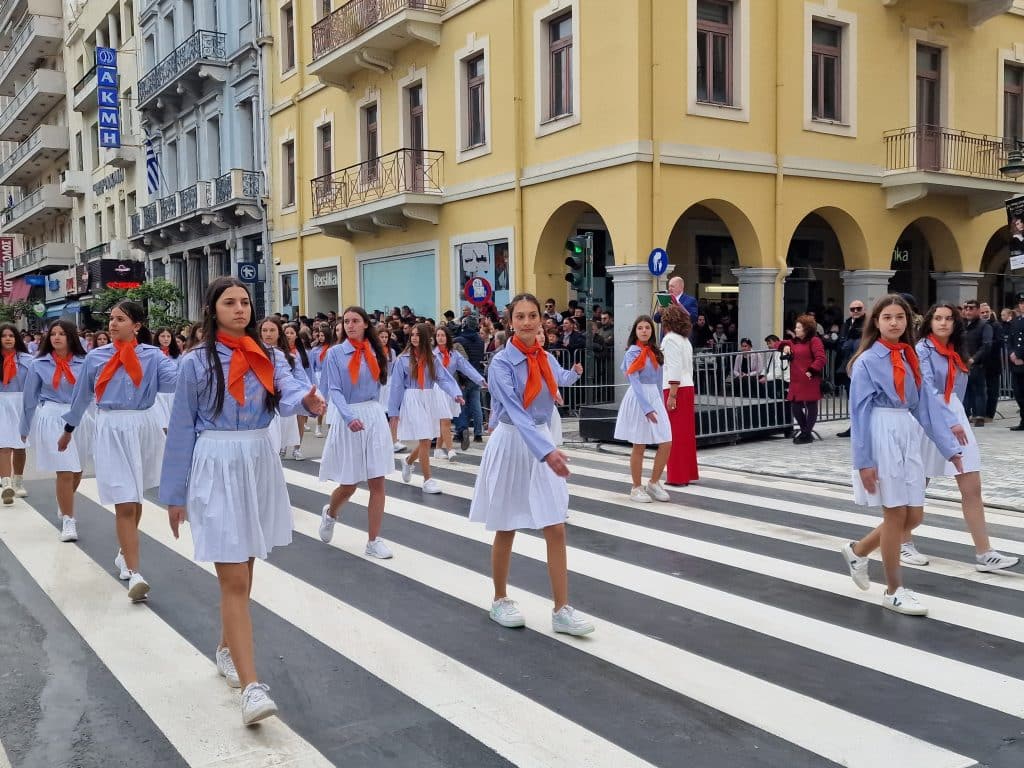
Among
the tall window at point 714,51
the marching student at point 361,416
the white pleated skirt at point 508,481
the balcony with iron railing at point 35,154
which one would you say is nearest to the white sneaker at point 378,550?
the marching student at point 361,416

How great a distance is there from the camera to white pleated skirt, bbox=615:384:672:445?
9320 millimetres

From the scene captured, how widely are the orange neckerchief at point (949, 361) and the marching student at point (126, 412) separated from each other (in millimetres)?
5334

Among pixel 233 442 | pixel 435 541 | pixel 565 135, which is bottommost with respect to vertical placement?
pixel 435 541

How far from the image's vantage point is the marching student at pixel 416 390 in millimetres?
10820

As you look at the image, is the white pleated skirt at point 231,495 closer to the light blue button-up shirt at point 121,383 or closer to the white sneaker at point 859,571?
the light blue button-up shirt at point 121,383

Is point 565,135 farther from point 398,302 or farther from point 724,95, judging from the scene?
point 398,302

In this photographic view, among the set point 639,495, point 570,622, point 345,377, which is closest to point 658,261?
point 639,495

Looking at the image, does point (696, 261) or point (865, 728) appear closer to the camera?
point (865, 728)

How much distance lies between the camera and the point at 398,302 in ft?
77.2

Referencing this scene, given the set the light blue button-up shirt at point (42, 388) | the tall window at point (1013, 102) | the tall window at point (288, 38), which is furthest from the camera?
the tall window at point (288, 38)

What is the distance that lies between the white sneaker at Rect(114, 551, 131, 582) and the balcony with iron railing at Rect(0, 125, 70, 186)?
46.8m

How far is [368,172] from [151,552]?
1693 centimetres

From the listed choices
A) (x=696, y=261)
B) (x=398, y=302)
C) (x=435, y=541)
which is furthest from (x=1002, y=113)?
(x=435, y=541)

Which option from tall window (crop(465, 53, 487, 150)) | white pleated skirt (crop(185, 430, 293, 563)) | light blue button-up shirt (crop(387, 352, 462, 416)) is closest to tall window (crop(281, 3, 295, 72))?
tall window (crop(465, 53, 487, 150))
